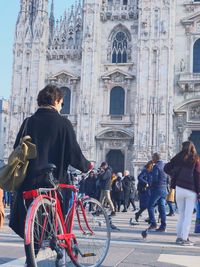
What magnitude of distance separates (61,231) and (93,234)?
0.81 metres

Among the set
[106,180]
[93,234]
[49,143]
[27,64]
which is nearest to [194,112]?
[27,64]

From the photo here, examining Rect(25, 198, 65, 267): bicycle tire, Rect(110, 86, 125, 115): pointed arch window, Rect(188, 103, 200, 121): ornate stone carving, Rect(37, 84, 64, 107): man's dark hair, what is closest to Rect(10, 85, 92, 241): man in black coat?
Rect(37, 84, 64, 107): man's dark hair

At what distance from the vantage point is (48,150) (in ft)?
14.8

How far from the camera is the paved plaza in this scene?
5.29 meters

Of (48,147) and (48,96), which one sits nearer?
(48,147)

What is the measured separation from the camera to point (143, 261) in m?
5.46

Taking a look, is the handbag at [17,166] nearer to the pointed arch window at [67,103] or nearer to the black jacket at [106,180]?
the black jacket at [106,180]

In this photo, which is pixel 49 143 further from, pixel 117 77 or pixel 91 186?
pixel 117 77

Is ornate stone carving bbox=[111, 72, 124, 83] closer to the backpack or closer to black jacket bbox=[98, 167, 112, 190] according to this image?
the backpack

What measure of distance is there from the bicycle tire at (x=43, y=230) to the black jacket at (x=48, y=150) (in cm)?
29

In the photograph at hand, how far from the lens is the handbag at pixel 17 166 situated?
13.3ft

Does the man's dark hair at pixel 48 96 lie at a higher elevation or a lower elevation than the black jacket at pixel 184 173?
higher

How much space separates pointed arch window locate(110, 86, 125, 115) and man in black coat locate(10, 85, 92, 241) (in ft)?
83.2

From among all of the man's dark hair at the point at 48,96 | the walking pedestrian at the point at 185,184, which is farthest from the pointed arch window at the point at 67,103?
the man's dark hair at the point at 48,96
